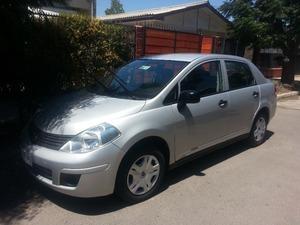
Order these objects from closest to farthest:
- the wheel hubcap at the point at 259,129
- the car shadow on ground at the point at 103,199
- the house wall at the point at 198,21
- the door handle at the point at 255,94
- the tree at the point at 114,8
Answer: the car shadow on ground at the point at 103,199 < the door handle at the point at 255,94 < the wheel hubcap at the point at 259,129 < the house wall at the point at 198,21 < the tree at the point at 114,8

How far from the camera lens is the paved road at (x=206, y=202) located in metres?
4.02

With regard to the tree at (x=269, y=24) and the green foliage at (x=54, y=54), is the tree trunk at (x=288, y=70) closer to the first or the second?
the tree at (x=269, y=24)

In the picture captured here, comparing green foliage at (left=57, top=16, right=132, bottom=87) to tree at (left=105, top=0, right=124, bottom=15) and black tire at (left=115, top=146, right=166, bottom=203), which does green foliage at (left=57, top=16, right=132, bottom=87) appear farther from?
tree at (left=105, top=0, right=124, bottom=15)

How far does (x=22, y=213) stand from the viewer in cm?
407

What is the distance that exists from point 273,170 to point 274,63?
67.8ft

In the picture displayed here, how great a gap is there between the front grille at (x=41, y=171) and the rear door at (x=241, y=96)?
2.87 metres

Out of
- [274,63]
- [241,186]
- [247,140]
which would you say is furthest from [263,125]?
[274,63]

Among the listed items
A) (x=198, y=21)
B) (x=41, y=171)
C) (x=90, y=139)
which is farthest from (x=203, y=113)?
(x=198, y=21)

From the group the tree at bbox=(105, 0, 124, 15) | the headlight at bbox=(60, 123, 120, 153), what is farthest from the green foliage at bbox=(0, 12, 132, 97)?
the tree at bbox=(105, 0, 124, 15)

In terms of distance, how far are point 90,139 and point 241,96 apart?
295cm

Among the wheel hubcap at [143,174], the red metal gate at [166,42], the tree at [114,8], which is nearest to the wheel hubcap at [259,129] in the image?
the wheel hubcap at [143,174]

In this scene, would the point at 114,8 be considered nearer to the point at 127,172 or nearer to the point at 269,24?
the point at 269,24

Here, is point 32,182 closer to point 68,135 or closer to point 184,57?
point 68,135

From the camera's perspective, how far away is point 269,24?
1577cm
